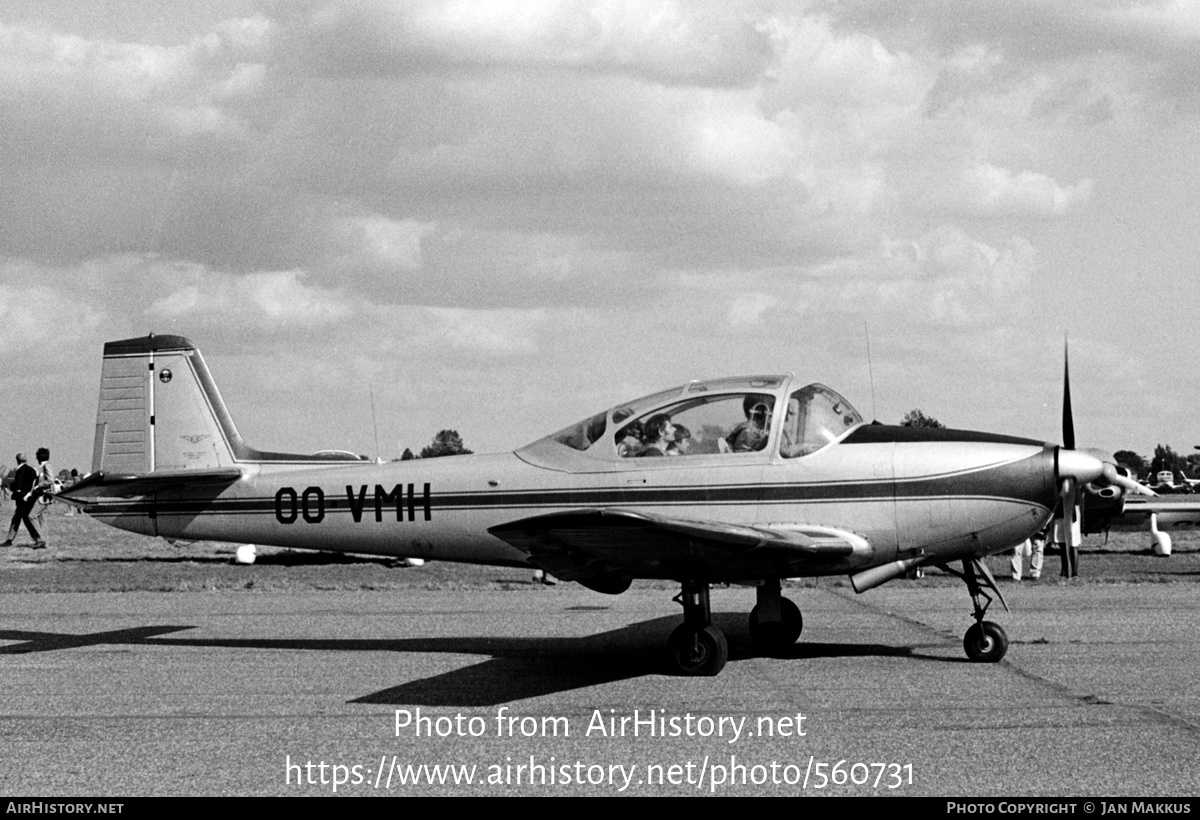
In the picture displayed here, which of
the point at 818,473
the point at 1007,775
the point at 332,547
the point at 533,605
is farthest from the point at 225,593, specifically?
the point at 1007,775

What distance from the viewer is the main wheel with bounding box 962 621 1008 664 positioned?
1008 cm

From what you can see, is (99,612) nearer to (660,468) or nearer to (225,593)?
(225,593)

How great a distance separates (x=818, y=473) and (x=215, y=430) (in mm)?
6011

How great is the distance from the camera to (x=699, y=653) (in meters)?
9.73

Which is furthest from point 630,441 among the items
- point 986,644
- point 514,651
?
point 986,644

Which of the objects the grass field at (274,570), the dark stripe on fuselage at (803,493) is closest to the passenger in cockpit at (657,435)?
the dark stripe on fuselage at (803,493)

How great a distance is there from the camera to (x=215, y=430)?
12.6 m

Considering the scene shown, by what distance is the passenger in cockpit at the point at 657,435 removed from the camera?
10.6 metres

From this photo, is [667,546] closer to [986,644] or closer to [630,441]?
[630,441]

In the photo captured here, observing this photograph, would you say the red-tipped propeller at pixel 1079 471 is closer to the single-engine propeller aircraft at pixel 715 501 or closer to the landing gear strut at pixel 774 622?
the single-engine propeller aircraft at pixel 715 501

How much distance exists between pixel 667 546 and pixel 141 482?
5756 millimetres

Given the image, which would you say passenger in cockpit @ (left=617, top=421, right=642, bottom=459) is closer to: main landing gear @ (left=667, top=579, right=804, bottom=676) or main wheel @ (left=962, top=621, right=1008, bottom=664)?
main landing gear @ (left=667, top=579, right=804, bottom=676)

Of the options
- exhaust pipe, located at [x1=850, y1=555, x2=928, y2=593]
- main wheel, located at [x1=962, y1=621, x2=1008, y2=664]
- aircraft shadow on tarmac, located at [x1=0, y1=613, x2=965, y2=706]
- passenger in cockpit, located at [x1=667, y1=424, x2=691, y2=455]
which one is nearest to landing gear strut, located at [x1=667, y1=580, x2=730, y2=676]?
aircraft shadow on tarmac, located at [x1=0, y1=613, x2=965, y2=706]

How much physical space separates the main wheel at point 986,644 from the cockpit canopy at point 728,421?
190 cm
